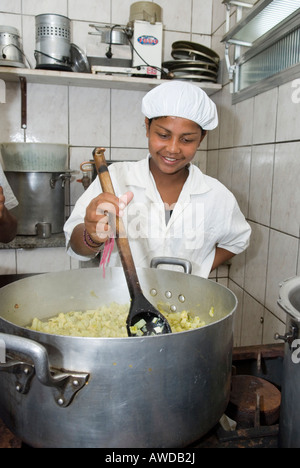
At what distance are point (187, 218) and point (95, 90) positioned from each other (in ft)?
4.60

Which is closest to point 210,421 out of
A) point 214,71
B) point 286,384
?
point 286,384

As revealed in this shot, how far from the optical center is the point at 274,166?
1623 millimetres

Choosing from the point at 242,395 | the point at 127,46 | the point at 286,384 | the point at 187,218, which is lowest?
the point at 242,395

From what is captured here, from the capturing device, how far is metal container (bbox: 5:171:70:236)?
201 centimetres

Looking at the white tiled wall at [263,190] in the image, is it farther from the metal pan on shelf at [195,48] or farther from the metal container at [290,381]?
the metal container at [290,381]

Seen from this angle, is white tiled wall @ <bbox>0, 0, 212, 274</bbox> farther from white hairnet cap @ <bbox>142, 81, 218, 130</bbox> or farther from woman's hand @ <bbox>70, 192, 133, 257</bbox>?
woman's hand @ <bbox>70, 192, 133, 257</bbox>

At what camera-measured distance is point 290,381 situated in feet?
1.86

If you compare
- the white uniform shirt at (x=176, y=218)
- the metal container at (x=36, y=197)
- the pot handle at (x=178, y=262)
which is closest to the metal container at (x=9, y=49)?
the metal container at (x=36, y=197)

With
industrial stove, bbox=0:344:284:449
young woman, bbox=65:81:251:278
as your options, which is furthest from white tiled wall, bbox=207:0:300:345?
industrial stove, bbox=0:344:284:449

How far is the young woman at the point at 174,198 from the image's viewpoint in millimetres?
1182

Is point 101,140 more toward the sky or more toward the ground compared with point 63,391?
more toward the sky

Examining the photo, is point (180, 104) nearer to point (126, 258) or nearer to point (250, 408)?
point (126, 258)

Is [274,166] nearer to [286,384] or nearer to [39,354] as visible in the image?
[286,384]

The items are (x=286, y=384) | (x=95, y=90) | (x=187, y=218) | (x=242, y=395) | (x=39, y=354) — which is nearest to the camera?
(x=39, y=354)
